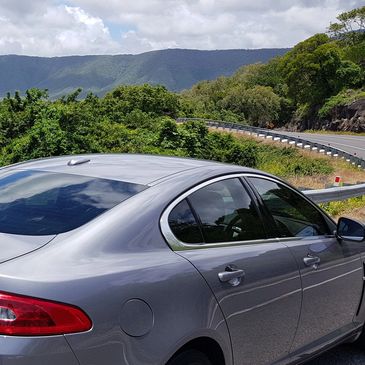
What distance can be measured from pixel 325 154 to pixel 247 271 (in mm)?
33980

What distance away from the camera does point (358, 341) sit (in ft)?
14.6


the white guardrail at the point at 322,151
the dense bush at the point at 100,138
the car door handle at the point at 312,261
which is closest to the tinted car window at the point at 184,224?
the car door handle at the point at 312,261

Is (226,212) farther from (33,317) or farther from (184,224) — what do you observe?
(33,317)

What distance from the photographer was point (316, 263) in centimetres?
356

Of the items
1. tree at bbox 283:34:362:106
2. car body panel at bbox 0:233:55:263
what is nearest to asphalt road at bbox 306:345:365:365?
car body panel at bbox 0:233:55:263

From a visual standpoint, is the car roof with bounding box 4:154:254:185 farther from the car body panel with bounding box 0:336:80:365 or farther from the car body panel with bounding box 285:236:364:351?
the car body panel with bounding box 0:336:80:365

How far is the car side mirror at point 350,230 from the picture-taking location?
3.90 metres

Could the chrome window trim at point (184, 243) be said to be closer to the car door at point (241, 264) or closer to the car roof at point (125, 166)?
the car door at point (241, 264)

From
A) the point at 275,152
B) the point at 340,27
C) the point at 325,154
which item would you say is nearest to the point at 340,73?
the point at 340,27

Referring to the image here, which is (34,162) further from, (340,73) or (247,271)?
(340,73)

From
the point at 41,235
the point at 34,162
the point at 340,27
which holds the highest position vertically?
the point at 340,27

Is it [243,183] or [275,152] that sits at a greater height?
[243,183]

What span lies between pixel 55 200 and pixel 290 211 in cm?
166

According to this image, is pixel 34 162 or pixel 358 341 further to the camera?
pixel 358 341
